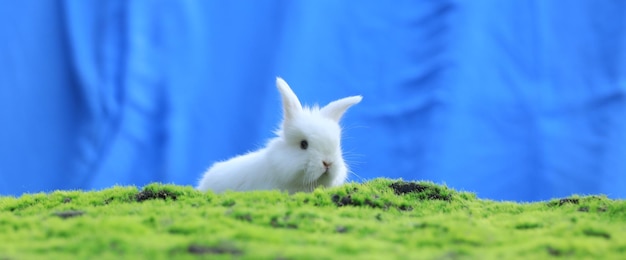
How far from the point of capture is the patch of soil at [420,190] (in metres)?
3.30

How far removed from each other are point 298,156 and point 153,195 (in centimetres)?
84

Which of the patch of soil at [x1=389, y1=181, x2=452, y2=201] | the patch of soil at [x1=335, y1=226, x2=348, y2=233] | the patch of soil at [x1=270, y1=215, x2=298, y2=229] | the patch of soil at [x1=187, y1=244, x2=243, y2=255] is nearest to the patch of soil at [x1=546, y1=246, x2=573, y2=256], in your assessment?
the patch of soil at [x1=335, y1=226, x2=348, y2=233]

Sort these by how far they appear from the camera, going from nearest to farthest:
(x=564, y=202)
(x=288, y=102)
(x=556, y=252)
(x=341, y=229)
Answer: (x=556, y=252), (x=341, y=229), (x=564, y=202), (x=288, y=102)

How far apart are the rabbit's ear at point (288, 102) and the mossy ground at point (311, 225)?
2.18 feet

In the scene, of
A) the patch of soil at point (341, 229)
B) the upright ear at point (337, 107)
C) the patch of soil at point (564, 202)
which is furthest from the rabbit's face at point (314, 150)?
the patch of soil at point (341, 229)

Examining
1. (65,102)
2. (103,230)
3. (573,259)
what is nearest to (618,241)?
(573,259)

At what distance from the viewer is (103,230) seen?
233 centimetres

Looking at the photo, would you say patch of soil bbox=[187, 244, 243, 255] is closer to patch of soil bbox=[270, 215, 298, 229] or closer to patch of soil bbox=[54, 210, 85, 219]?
patch of soil bbox=[270, 215, 298, 229]

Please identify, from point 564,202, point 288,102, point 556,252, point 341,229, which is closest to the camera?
point 556,252

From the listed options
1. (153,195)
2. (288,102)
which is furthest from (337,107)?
(153,195)

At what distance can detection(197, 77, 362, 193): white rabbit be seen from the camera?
Answer: 3.68 meters

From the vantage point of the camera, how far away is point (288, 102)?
3.80 m

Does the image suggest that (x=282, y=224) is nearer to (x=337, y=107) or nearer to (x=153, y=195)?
(x=153, y=195)

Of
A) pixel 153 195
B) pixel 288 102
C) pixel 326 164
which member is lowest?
pixel 153 195
